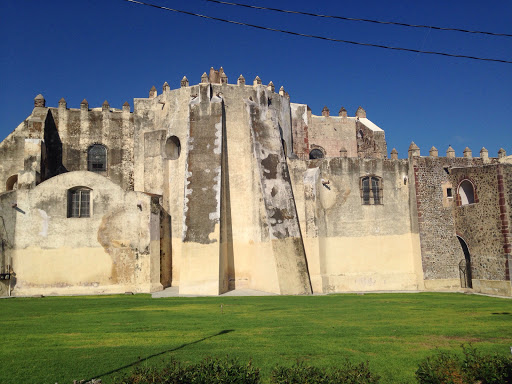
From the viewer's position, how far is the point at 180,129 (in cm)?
2617

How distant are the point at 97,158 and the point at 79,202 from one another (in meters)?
5.10

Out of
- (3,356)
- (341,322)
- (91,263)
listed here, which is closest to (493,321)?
(341,322)

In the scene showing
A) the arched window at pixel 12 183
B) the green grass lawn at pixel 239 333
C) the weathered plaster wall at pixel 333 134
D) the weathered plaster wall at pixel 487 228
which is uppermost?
the weathered plaster wall at pixel 333 134

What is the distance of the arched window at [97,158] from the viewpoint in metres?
28.6

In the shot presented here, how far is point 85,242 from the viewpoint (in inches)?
937

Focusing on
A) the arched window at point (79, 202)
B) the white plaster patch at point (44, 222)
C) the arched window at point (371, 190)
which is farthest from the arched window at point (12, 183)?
the arched window at point (371, 190)

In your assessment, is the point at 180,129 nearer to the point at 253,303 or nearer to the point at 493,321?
the point at 253,303

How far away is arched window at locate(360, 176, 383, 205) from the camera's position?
25.9m

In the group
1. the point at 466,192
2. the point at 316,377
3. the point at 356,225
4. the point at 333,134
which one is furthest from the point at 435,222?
the point at 316,377

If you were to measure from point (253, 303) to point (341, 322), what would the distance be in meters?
5.04

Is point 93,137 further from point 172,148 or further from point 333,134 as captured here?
point 333,134

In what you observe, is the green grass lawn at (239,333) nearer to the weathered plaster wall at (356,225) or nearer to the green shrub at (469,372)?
the green shrub at (469,372)

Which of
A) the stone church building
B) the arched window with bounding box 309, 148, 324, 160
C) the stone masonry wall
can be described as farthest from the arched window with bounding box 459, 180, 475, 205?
the arched window with bounding box 309, 148, 324, 160

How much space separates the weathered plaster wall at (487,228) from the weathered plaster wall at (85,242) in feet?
50.1
